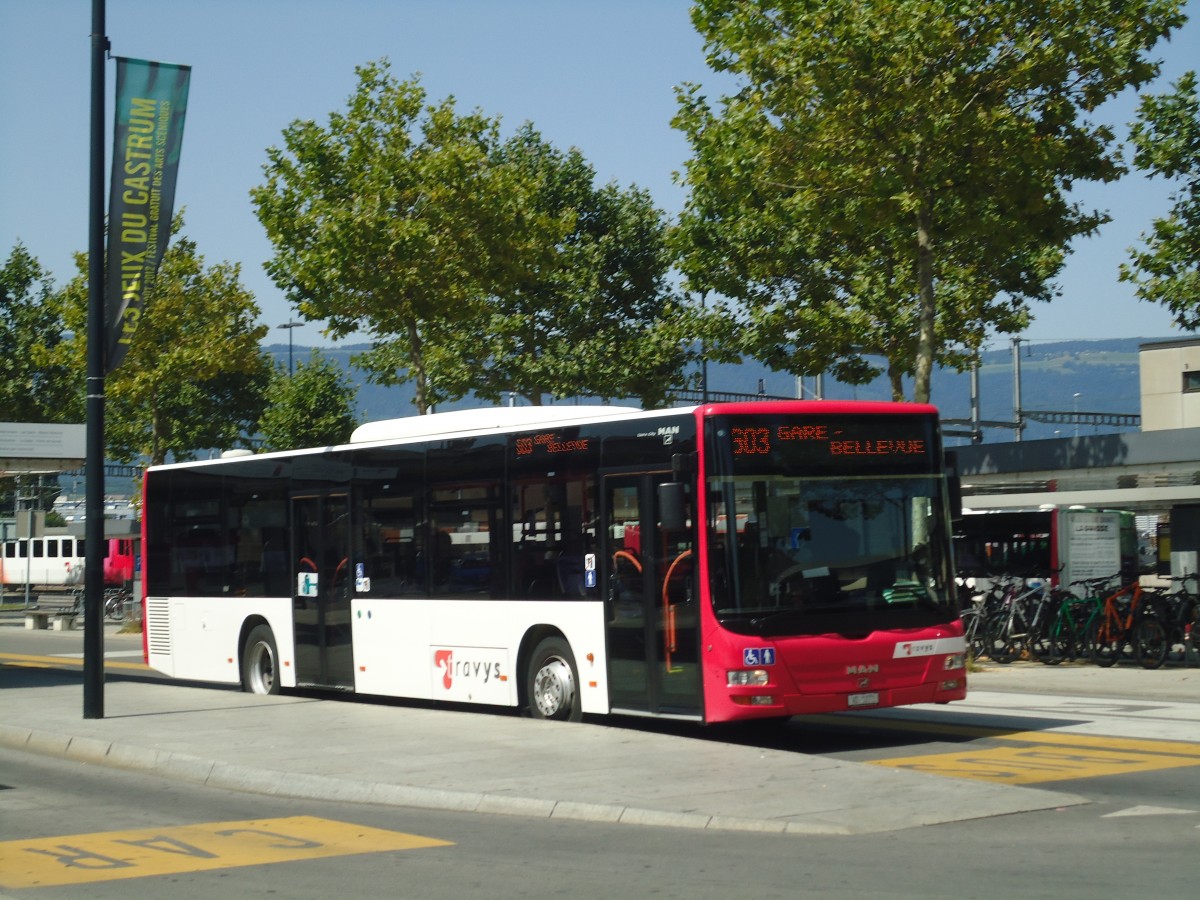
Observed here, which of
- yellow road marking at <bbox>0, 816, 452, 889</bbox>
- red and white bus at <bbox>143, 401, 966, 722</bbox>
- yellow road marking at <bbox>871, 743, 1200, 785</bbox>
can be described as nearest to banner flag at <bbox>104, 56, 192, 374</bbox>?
red and white bus at <bbox>143, 401, 966, 722</bbox>

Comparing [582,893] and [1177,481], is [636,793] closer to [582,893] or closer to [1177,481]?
[582,893]

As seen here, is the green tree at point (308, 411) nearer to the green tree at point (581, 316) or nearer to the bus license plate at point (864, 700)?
the green tree at point (581, 316)

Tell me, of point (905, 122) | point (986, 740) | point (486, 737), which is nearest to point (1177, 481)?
point (905, 122)

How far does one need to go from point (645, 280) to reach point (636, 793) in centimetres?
4371

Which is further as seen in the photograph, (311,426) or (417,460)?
(311,426)

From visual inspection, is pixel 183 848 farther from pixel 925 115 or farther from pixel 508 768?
pixel 925 115

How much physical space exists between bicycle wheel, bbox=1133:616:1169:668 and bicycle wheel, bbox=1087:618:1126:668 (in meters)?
0.46

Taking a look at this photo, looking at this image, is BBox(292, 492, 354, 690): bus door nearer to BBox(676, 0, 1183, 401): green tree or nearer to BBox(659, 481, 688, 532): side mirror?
BBox(659, 481, 688, 532): side mirror

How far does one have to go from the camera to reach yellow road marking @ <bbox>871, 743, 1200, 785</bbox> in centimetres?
1219

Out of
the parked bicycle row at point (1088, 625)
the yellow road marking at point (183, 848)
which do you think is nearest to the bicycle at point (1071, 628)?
the parked bicycle row at point (1088, 625)

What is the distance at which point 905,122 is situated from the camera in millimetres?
23641

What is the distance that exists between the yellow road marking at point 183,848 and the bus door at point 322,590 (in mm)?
8094

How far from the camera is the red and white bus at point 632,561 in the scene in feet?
44.5

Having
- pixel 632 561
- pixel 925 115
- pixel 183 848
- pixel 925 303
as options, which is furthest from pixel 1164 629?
pixel 183 848
